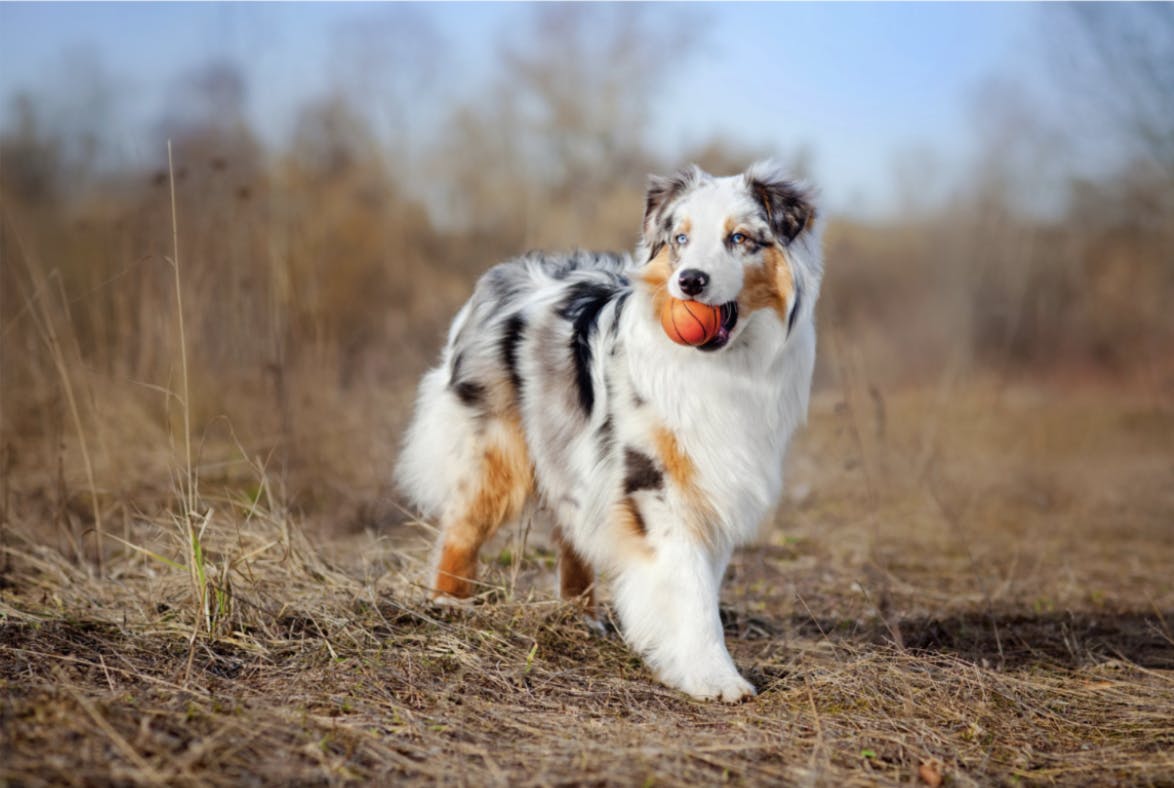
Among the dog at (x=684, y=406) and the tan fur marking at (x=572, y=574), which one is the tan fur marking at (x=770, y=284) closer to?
the dog at (x=684, y=406)

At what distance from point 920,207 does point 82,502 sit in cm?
1334

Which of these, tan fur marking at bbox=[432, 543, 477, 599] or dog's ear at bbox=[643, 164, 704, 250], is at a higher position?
dog's ear at bbox=[643, 164, 704, 250]

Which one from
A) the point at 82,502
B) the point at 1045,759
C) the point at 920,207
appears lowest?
the point at 82,502

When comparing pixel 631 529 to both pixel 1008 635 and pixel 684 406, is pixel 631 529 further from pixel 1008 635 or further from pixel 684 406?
pixel 1008 635

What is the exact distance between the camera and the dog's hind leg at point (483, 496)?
4.49 metres

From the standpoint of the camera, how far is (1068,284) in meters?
14.7

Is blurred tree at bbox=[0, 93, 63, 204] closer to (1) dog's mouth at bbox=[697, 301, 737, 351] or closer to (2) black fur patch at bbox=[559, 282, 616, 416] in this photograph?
(2) black fur patch at bbox=[559, 282, 616, 416]

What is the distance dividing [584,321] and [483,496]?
2.77ft

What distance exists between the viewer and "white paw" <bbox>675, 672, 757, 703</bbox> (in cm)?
362

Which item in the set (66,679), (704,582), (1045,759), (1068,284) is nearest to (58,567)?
(66,679)

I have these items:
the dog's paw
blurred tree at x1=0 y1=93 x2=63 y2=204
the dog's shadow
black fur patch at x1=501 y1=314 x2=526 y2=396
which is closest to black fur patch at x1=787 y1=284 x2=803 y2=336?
black fur patch at x1=501 y1=314 x2=526 y2=396

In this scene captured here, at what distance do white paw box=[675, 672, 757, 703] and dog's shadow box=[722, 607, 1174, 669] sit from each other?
74 centimetres

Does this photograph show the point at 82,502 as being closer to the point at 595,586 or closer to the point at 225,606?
the point at 225,606

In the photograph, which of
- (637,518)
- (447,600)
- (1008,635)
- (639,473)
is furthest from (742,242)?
(1008,635)
